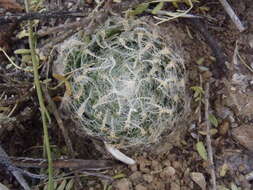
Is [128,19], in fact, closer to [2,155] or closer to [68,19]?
[68,19]

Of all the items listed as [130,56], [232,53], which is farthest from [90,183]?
[232,53]

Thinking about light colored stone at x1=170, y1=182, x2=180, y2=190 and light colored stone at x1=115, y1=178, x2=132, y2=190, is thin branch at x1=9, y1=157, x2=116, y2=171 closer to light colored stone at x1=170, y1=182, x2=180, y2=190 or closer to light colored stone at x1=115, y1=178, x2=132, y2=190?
light colored stone at x1=115, y1=178, x2=132, y2=190

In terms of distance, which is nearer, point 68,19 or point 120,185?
point 120,185

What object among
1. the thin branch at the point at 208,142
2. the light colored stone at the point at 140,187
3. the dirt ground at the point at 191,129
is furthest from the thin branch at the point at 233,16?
the light colored stone at the point at 140,187

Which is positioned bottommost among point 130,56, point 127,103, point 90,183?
point 90,183

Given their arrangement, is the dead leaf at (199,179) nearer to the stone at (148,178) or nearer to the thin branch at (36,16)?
the stone at (148,178)

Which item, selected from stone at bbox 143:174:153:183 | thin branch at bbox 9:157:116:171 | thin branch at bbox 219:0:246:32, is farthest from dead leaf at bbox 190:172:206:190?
thin branch at bbox 219:0:246:32
